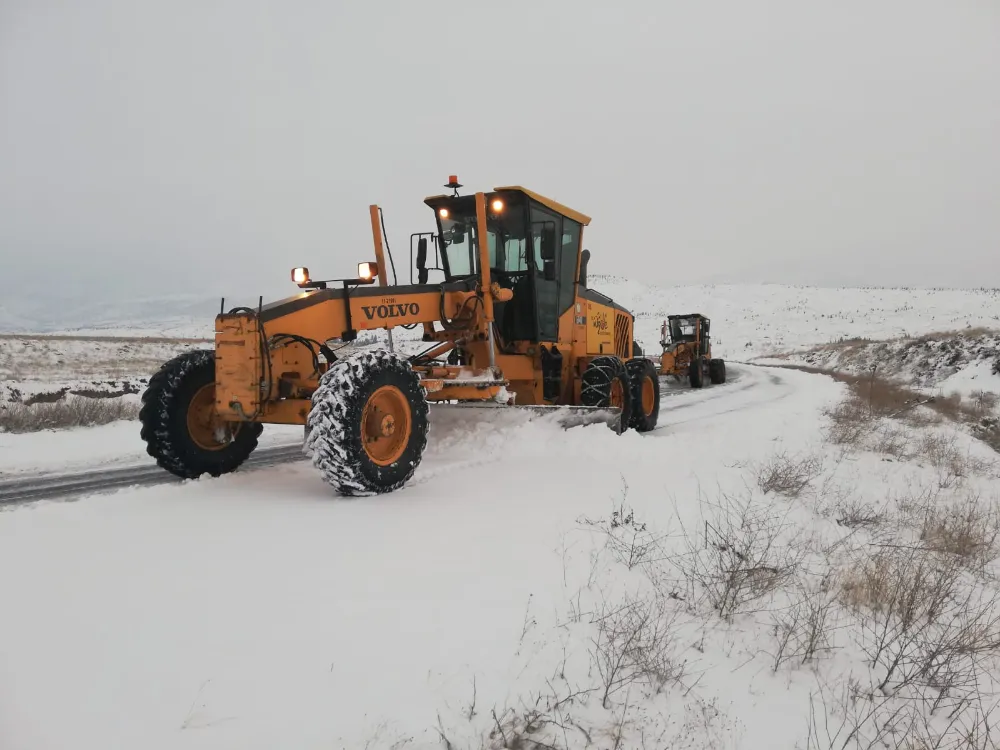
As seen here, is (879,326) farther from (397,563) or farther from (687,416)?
(397,563)

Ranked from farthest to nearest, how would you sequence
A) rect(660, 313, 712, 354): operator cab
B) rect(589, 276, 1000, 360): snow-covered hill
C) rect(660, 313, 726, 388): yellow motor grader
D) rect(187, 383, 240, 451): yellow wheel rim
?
rect(589, 276, 1000, 360): snow-covered hill → rect(660, 313, 712, 354): operator cab → rect(660, 313, 726, 388): yellow motor grader → rect(187, 383, 240, 451): yellow wheel rim

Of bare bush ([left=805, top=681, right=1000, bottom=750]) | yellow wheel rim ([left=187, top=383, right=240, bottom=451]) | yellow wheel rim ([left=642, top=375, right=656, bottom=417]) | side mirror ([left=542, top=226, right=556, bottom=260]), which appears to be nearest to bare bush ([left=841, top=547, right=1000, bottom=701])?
bare bush ([left=805, top=681, right=1000, bottom=750])

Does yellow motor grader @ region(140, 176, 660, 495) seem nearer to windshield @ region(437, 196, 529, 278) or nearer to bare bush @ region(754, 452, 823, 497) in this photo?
windshield @ region(437, 196, 529, 278)

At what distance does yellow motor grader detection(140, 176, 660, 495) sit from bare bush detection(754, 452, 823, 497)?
2257mm

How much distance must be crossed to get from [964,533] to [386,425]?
463cm

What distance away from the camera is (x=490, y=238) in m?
8.33

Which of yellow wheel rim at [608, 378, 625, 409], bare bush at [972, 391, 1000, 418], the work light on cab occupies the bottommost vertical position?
bare bush at [972, 391, 1000, 418]

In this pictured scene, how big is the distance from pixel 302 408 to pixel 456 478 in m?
1.50

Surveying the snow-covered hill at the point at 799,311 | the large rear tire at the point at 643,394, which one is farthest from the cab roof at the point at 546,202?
the snow-covered hill at the point at 799,311

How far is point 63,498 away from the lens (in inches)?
198

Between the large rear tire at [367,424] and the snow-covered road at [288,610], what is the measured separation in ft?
0.71

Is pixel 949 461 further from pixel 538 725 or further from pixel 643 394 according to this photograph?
pixel 538 725

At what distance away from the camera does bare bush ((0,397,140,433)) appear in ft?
27.8

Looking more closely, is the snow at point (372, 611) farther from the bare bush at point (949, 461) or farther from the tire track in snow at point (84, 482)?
the bare bush at point (949, 461)
